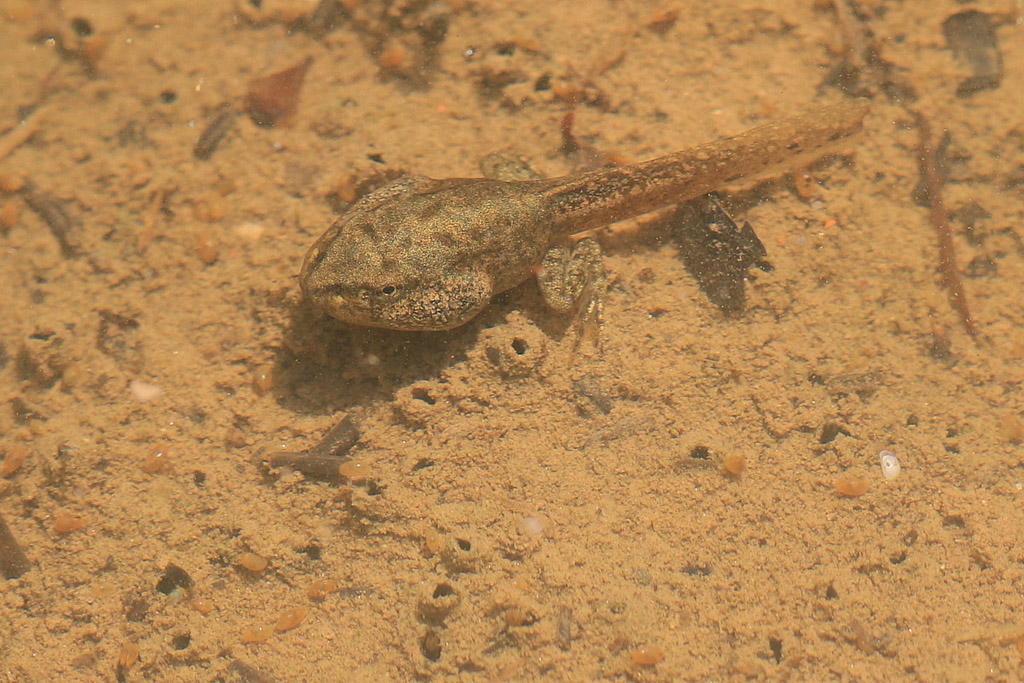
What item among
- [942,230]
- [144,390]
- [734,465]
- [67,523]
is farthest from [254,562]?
[942,230]

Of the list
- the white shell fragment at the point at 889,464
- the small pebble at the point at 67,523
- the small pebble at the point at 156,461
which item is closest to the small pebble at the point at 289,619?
the small pebble at the point at 156,461

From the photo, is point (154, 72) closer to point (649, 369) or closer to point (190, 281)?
point (190, 281)

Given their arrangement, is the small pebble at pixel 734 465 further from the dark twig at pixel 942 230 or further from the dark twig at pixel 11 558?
the dark twig at pixel 11 558

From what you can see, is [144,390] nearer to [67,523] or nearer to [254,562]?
[67,523]

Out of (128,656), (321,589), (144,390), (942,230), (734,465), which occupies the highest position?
(942,230)

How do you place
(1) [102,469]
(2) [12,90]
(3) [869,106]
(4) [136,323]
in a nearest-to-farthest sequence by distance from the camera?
1. (1) [102,469]
2. (4) [136,323]
3. (3) [869,106]
4. (2) [12,90]

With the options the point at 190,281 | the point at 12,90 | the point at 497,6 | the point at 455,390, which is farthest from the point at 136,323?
the point at 497,6
